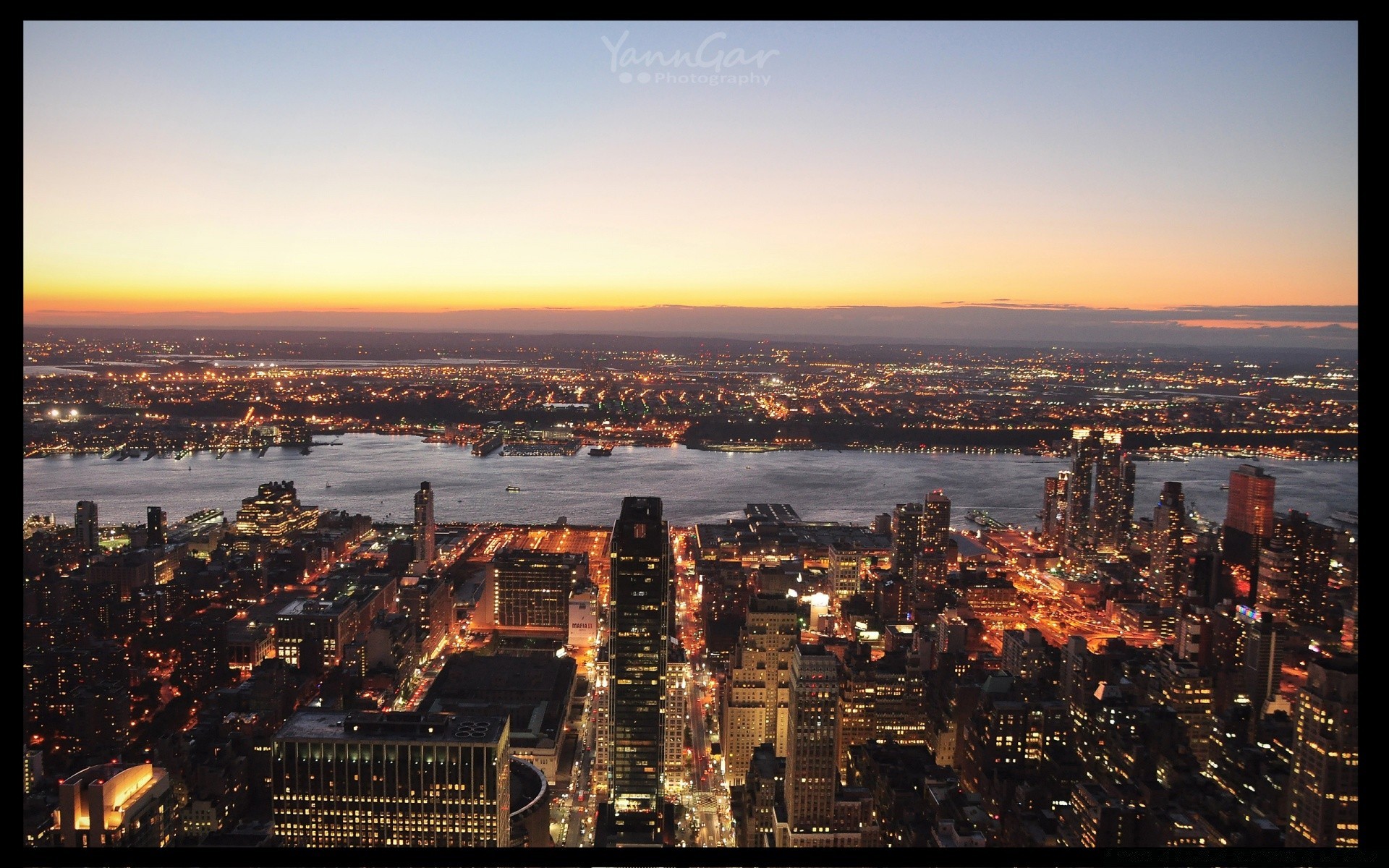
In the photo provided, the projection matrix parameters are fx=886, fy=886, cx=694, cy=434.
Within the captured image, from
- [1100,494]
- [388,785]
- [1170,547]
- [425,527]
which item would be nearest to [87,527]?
[425,527]

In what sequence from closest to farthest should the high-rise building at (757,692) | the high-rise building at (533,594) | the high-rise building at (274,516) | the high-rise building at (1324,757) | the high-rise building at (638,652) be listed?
the high-rise building at (1324,757)
the high-rise building at (638,652)
the high-rise building at (757,692)
the high-rise building at (533,594)
the high-rise building at (274,516)

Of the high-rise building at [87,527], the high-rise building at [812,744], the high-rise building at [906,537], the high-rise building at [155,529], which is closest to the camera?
the high-rise building at [812,744]

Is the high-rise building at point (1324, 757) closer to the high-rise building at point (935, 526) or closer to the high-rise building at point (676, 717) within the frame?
the high-rise building at point (676, 717)

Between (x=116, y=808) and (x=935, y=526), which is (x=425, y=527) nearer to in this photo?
(x=116, y=808)

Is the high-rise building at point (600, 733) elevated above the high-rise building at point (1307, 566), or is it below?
below

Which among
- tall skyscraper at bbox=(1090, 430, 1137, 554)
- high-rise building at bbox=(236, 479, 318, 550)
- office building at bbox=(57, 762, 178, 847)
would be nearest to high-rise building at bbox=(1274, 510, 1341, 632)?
tall skyscraper at bbox=(1090, 430, 1137, 554)

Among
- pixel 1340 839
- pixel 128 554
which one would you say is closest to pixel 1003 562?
pixel 1340 839

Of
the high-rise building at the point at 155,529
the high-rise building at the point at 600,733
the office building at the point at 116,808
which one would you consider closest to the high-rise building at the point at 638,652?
the high-rise building at the point at 600,733
